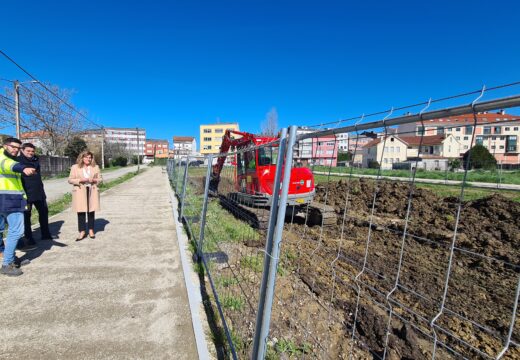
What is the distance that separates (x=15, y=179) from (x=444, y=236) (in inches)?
314

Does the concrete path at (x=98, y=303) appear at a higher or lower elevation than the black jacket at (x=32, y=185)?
lower

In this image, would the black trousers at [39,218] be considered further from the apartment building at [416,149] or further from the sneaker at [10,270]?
the apartment building at [416,149]

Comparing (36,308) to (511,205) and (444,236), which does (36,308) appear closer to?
(444,236)

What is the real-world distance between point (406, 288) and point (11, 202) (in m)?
4.47

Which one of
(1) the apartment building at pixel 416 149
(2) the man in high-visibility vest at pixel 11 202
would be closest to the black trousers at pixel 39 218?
(2) the man in high-visibility vest at pixel 11 202

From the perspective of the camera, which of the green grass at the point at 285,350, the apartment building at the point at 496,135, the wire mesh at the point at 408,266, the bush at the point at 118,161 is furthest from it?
the bush at the point at 118,161

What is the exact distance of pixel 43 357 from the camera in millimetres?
2484

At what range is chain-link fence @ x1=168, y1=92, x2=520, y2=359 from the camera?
4.15 feet

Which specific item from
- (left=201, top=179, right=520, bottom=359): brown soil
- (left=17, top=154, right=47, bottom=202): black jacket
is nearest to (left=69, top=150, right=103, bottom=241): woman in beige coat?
(left=17, top=154, right=47, bottom=202): black jacket

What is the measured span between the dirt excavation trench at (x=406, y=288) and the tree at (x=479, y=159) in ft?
1.04

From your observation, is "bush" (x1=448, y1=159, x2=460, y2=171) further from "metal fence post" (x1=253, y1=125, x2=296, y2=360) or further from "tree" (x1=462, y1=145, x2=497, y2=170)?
"metal fence post" (x1=253, y1=125, x2=296, y2=360)

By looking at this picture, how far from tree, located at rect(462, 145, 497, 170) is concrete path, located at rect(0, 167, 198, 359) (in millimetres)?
2493

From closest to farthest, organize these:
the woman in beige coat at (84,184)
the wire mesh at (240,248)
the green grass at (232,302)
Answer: the wire mesh at (240,248), the green grass at (232,302), the woman in beige coat at (84,184)

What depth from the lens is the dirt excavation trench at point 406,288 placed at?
2.83 m
